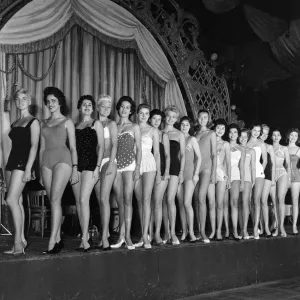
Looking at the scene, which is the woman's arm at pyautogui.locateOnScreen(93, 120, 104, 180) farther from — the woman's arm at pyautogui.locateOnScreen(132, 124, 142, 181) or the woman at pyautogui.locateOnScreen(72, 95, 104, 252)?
the woman's arm at pyautogui.locateOnScreen(132, 124, 142, 181)

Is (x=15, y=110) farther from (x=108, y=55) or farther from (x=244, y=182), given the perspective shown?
(x=244, y=182)

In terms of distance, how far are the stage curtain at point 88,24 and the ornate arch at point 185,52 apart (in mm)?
166

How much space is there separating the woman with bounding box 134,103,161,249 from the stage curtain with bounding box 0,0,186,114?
278cm

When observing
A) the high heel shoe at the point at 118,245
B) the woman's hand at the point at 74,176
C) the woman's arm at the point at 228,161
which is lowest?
the high heel shoe at the point at 118,245

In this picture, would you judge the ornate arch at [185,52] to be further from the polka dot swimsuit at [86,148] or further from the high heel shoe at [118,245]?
the high heel shoe at [118,245]

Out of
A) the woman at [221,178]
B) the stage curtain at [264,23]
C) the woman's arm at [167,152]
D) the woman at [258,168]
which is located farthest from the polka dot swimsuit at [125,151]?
the stage curtain at [264,23]

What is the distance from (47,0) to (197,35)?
308cm

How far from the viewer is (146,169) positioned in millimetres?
4797

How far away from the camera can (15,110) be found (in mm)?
7012

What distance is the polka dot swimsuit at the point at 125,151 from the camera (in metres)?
4.64

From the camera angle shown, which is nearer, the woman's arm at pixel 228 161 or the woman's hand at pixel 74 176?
the woman's hand at pixel 74 176

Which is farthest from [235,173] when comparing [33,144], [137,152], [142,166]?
[33,144]

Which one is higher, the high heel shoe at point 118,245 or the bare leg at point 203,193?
the bare leg at point 203,193

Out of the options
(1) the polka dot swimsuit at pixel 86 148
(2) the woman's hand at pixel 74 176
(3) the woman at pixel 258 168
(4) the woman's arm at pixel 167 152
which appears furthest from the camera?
(3) the woman at pixel 258 168
